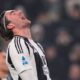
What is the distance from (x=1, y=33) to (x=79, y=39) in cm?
433

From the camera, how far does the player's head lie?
450 centimetres

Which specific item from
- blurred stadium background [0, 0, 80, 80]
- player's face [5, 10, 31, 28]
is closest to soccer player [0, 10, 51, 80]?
player's face [5, 10, 31, 28]

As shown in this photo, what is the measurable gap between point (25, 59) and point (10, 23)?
0.58 meters

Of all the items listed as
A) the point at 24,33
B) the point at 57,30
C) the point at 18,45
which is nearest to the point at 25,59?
the point at 18,45

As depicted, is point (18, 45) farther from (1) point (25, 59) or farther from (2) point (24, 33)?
(2) point (24, 33)

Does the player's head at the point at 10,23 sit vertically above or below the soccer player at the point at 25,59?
above

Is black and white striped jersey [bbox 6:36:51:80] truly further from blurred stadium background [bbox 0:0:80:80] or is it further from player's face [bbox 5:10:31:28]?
blurred stadium background [bbox 0:0:80:80]

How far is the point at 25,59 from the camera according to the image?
408 cm

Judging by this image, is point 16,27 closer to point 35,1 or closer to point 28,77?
point 28,77

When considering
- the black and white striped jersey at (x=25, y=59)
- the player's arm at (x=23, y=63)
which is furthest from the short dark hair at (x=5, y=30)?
the player's arm at (x=23, y=63)

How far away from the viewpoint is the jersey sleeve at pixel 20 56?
4074 mm

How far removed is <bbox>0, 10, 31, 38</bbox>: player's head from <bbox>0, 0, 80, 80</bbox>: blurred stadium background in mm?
3772

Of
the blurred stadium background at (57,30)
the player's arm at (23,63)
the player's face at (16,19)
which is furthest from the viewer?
the blurred stadium background at (57,30)

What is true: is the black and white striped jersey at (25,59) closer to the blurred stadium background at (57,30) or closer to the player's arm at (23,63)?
the player's arm at (23,63)
